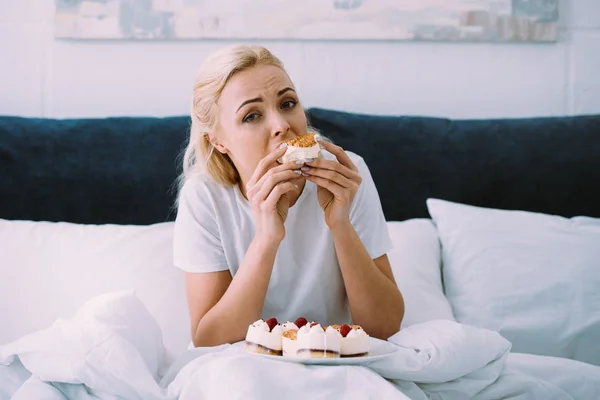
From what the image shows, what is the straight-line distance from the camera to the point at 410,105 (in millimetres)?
2678

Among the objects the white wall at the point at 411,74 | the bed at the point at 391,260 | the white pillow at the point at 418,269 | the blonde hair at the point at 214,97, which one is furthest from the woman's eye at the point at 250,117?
the white wall at the point at 411,74

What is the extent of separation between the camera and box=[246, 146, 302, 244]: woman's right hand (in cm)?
172

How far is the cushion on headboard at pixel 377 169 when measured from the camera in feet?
7.76

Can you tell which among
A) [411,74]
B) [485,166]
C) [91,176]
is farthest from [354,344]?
[411,74]

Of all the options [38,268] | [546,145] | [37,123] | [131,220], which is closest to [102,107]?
[37,123]

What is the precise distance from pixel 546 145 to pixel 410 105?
1.67 feet

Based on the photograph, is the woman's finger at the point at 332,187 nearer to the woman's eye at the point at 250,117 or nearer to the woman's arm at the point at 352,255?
the woman's arm at the point at 352,255

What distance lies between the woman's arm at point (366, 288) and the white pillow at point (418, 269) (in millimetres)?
174

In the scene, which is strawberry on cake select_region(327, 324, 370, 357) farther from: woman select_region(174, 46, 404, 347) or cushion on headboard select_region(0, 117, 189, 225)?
cushion on headboard select_region(0, 117, 189, 225)

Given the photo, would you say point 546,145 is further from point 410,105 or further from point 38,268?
point 38,268

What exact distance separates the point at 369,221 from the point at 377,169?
463 mm

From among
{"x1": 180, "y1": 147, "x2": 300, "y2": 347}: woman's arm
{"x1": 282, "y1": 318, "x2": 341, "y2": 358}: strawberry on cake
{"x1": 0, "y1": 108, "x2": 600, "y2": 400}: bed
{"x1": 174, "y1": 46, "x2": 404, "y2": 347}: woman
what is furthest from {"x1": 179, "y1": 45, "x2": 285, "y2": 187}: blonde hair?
{"x1": 282, "y1": 318, "x2": 341, "y2": 358}: strawberry on cake

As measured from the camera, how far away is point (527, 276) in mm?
2080

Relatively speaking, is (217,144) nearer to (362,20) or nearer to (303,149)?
(303,149)
